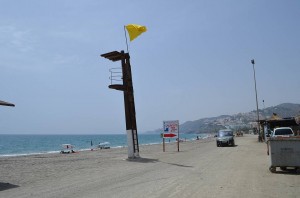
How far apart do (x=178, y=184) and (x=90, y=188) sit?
2887 millimetres

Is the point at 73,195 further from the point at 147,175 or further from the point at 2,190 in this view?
the point at 147,175

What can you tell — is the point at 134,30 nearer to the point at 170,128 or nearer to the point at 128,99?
the point at 128,99

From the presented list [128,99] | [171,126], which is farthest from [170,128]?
[128,99]

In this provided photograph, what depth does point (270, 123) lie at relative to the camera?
4178cm

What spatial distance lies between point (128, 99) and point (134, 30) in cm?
516

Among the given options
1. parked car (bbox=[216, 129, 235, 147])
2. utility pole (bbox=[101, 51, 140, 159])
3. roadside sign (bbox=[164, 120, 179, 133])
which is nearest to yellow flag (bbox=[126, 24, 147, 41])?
utility pole (bbox=[101, 51, 140, 159])

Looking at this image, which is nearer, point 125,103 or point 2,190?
point 2,190

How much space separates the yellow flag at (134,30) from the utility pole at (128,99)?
1792mm

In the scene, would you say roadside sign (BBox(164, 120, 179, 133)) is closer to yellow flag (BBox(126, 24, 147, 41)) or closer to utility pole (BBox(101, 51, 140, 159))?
utility pole (BBox(101, 51, 140, 159))

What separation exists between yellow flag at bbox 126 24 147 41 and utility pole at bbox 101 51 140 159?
5.88 ft

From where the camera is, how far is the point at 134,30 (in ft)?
83.5

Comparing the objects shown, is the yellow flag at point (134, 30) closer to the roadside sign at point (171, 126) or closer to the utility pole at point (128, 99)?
the utility pole at point (128, 99)

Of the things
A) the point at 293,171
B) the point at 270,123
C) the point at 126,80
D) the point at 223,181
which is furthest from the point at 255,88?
the point at 223,181

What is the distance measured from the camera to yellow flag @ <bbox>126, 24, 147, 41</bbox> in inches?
1000
